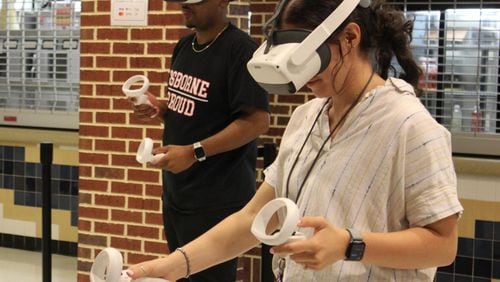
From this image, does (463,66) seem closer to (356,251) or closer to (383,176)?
(383,176)

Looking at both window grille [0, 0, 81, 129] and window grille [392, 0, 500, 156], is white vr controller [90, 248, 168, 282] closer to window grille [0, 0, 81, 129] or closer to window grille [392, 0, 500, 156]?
window grille [392, 0, 500, 156]

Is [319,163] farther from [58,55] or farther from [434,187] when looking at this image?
[58,55]

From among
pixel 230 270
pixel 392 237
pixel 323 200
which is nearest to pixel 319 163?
pixel 323 200

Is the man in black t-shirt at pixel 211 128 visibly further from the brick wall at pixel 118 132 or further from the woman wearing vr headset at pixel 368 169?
the woman wearing vr headset at pixel 368 169

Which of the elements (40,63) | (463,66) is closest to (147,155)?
(463,66)

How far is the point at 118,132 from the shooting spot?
11.5 ft

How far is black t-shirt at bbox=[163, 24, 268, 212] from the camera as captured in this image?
2582mm

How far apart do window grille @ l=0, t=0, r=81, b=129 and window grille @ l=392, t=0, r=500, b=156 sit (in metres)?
2.58

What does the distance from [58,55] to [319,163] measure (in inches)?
172

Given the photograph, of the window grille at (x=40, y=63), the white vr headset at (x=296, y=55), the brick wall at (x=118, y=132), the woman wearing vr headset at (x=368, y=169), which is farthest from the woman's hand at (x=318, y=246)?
the window grille at (x=40, y=63)

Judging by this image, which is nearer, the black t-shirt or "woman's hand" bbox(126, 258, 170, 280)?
"woman's hand" bbox(126, 258, 170, 280)

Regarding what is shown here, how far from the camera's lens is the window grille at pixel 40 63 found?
5422 millimetres

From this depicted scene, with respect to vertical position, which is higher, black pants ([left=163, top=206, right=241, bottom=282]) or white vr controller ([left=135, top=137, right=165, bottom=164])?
white vr controller ([left=135, top=137, right=165, bottom=164])

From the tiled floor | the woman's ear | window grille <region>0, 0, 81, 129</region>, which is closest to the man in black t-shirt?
the woman's ear
